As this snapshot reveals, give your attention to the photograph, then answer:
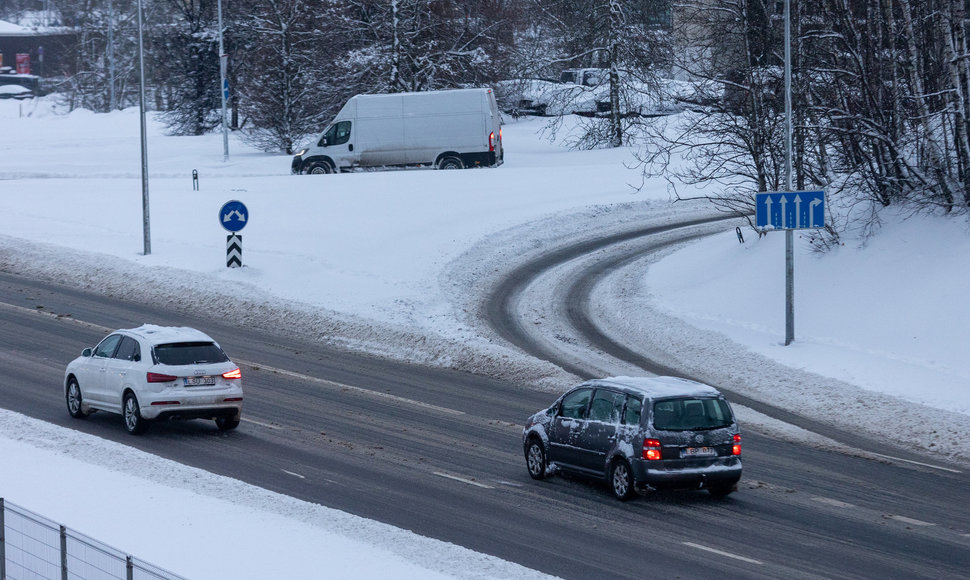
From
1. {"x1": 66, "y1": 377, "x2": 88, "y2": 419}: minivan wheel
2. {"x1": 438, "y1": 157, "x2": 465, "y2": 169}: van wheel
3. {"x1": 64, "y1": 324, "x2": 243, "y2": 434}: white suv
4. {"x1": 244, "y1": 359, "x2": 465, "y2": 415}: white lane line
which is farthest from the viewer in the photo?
{"x1": 438, "y1": 157, "x2": 465, "y2": 169}: van wheel

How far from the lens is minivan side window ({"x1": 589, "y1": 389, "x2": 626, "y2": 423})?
13.6 m

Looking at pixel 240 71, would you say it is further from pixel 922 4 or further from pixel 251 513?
pixel 251 513

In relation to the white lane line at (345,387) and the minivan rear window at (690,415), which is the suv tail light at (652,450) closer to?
the minivan rear window at (690,415)

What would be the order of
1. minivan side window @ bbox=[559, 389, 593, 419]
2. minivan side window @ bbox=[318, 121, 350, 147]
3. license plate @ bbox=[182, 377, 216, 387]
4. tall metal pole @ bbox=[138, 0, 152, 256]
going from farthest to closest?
1. minivan side window @ bbox=[318, 121, 350, 147]
2. tall metal pole @ bbox=[138, 0, 152, 256]
3. license plate @ bbox=[182, 377, 216, 387]
4. minivan side window @ bbox=[559, 389, 593, 419]

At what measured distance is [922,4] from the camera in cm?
2622

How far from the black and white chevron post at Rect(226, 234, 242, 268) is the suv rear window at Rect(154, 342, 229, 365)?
44.8 feet

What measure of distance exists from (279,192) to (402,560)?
31.6 meters

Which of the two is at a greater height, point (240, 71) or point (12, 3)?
point (12, 3)

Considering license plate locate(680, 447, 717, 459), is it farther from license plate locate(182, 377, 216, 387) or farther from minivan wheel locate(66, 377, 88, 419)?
minivan wheel locate(66, 377, 88, 419)

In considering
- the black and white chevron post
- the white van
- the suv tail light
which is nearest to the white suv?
the suv tail light

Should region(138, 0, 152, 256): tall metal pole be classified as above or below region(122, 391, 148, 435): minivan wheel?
above

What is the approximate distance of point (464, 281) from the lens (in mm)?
30422

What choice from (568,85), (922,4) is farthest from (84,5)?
(922,4)

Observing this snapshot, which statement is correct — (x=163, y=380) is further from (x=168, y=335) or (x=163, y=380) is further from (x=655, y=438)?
(x=655, y=438)
